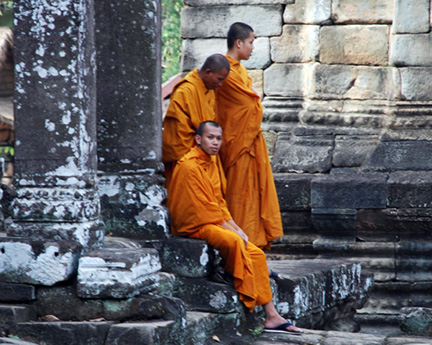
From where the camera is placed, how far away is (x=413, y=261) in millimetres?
7184

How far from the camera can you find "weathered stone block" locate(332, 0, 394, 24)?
7992 millimetres

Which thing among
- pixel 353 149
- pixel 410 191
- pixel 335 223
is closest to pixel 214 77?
pixel 335 223

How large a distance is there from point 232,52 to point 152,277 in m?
2.21

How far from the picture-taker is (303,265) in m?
6.39

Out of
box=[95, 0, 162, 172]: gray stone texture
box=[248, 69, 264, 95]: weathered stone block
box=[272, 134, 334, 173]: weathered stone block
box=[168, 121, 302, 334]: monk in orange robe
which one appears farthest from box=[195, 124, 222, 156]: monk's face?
box=[248, 69, 264, 95]: weathered stone block

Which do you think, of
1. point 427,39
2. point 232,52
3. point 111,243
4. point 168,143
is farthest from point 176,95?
point 427,39

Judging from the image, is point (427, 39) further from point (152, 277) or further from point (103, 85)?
point (152, 277)

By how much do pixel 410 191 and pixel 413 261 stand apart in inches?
24.1

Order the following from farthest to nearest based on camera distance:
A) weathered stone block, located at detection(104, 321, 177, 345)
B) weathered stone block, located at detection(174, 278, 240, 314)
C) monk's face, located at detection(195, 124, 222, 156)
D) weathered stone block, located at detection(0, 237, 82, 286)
→ monk's face, located at detection(195, 124, 222, 156) → weathered stone block, located at detection(174, 278, 240, 314) → weathered stone block, located at detection(0, 237, 82, 286) → weathered stone block, located at detection(104, 321, 177, 345)

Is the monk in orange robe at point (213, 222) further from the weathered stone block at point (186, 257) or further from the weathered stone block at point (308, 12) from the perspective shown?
the weathered stone block at point (308, 12)

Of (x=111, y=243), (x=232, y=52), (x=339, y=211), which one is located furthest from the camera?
(x=339, y=211)

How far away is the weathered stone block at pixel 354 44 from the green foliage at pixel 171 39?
614cm

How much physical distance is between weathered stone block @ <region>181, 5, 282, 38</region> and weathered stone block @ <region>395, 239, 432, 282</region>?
2523mm

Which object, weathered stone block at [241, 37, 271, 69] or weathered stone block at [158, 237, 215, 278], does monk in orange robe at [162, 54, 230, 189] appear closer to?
weathered stone block at [158, 237, 215, 278]
